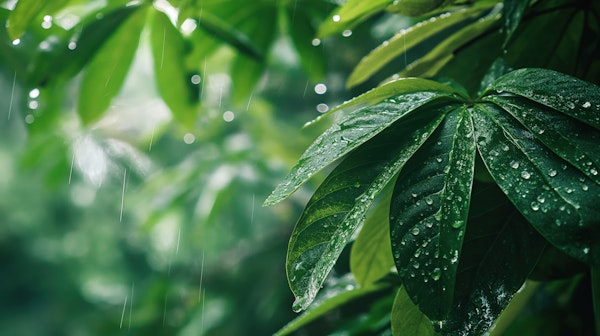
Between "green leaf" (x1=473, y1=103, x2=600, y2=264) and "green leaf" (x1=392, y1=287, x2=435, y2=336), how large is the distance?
13cm

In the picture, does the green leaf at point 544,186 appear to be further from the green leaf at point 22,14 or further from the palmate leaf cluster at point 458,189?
the green leaf at point 22,14

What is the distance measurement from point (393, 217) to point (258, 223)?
2163 mm

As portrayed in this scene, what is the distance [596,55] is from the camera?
1.75ft

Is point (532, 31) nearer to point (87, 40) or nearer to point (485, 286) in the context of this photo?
point (485, 286)

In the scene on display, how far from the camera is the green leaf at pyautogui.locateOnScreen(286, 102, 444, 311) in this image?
13.5 inches

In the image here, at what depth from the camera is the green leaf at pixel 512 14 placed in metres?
0.46

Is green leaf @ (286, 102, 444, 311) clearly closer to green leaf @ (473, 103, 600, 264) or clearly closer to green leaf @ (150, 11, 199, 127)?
green leaf @ (473, 103, 600, 264)

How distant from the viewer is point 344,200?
0.37 metres

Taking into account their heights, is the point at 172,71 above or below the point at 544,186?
below

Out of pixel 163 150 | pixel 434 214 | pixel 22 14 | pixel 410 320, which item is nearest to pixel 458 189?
pixel 434 214

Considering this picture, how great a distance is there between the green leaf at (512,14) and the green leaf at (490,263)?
15 centimetres

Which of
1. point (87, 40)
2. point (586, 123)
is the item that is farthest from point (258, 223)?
point (586, 123)

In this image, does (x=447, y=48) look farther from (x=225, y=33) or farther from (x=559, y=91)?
(x=225, y=33)

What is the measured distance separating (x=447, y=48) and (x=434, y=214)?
1.06ft
